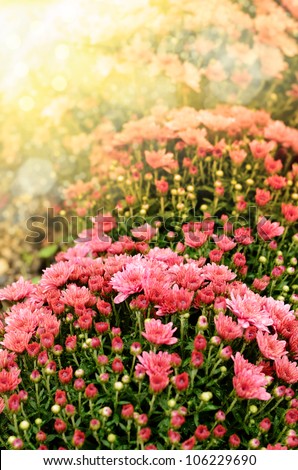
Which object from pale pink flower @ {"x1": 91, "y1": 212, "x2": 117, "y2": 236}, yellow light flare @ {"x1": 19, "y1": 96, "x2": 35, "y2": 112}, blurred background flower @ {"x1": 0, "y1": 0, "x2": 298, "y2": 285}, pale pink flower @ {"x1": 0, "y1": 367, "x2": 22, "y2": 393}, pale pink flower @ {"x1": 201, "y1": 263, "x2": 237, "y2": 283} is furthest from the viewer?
yellow light flare @ {"x1": 19, "y1": 96, "x2": 35, "y2": 112}

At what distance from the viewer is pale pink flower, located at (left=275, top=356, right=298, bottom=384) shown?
2.21 m

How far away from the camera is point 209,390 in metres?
2.27

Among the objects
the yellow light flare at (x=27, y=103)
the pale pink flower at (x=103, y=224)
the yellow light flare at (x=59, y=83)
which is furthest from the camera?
the yellow light flare at (x=27, y=103)

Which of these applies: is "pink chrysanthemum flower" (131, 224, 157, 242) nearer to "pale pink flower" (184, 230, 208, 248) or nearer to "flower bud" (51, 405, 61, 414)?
"pale pink flower" (184, 230, 208, 248)

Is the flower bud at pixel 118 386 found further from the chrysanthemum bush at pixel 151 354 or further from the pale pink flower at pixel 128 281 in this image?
the pale pink flower at pixel 128 281

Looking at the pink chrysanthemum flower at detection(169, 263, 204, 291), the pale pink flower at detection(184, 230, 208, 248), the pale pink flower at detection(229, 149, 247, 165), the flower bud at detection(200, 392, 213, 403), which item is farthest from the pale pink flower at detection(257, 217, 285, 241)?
the flower bud at detection(200, 392, 213, 403)

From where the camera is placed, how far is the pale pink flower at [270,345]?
219 centimetres

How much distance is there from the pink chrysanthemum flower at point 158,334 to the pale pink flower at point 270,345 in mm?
334

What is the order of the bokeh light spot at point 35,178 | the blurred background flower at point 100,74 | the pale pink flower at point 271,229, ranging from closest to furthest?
the pale pink flower at point 271,229
the blurred background flower at point 100,74
the bokeh light spot at point 35,178

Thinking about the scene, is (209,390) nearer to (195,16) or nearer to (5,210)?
(195,16)

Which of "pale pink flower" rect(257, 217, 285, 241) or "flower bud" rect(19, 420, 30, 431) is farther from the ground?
"pale pink flower" rect(257, 217, 285, 241)

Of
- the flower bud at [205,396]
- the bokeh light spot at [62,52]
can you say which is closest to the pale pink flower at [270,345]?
the flower bud at [205,396]

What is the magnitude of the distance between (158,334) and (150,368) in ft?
0.48

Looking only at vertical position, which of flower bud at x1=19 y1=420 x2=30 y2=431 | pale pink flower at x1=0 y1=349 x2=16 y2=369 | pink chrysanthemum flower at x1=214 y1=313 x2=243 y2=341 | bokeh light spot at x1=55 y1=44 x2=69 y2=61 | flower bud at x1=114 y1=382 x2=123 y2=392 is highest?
bokeh light spot at x1=55 y1=44 x2=69 y2=61
